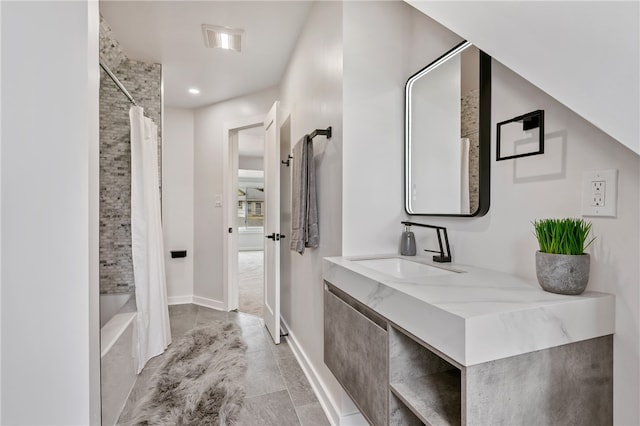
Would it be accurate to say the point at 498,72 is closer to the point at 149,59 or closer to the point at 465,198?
the point at 465,198

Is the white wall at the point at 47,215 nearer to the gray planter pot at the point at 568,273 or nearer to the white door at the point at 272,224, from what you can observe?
the gray planter pot at the point at 568,273

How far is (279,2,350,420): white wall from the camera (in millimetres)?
1670

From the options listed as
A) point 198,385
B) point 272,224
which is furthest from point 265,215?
point 198,385

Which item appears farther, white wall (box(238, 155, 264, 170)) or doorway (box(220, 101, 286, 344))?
white wall (box(238, 155, 264, 170))

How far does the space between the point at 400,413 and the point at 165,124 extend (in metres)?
3.98

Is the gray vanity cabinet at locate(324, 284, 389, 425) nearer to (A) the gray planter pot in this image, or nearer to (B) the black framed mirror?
(A) the gray planter pot

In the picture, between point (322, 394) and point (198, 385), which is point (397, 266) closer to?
point (322, 394)

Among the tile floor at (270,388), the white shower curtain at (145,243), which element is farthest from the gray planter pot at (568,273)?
the white shower curtain at (145,243)

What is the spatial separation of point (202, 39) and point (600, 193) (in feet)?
8.91

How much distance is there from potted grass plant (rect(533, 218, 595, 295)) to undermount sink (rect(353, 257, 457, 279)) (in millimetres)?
503

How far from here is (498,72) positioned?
3.90ft

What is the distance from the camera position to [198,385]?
1.95 meters

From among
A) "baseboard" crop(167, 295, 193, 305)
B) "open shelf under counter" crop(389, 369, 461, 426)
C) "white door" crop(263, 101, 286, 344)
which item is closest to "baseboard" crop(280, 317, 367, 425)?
"white door" crop(263, 101, 286, 344)

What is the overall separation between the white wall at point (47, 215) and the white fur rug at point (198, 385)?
79 cm
